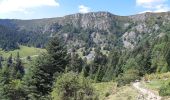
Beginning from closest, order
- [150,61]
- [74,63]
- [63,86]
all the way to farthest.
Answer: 1. [63,86]
2. [150,61]
3. [74,63]

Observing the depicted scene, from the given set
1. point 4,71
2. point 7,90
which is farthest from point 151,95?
point 4,71

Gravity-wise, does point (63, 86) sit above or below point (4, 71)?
above

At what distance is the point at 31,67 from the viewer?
4466 centimetres

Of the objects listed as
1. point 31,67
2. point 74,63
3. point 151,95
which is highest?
point 31,67

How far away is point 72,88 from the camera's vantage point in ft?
97.1

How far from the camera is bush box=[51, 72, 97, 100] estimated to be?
29.2 m

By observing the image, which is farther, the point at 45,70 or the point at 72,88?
the point at 45,70

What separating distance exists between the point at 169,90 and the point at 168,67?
47831mm

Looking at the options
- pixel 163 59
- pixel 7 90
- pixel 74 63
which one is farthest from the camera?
pixel 74 63

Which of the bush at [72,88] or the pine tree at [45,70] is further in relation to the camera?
the pine tree at [45,70]

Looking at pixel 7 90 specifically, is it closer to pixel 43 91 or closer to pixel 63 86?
pixel 43 91

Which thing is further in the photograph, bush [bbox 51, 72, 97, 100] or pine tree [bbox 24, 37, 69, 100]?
pine tree [bbox 24, 37, 69, 100]

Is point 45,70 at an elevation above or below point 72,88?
below

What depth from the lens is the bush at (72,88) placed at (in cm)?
2920
